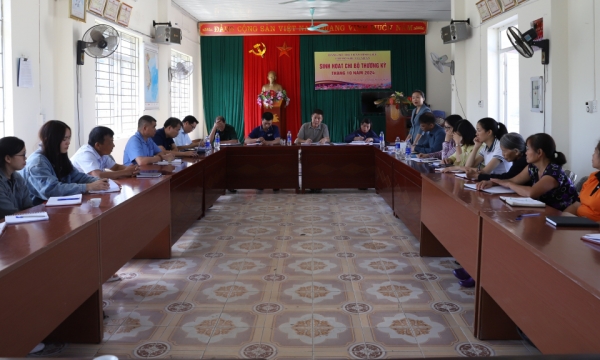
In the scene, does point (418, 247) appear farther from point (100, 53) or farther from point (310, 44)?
point (310, 44)

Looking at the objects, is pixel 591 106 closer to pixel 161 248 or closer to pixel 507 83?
pixel 507 83

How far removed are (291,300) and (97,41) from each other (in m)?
4.02

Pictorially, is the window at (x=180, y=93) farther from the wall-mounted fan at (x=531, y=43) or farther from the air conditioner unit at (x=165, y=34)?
the wall-mounted fan at (x=531, y=43)

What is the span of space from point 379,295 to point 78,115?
430cm

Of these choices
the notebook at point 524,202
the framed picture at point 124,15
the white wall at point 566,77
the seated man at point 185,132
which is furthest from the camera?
the framed picture at point 124,15

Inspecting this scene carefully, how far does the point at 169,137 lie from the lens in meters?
6.23

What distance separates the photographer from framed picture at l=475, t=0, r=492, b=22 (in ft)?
24.8

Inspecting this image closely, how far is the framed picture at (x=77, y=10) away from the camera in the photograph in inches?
227

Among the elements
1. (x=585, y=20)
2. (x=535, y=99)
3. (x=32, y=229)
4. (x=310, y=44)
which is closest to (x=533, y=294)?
(x=32, y=229)

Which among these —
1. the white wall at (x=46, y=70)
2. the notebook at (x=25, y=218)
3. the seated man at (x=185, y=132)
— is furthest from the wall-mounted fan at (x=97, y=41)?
the notebook at (x=25, y=218)

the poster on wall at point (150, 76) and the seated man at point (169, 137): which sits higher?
the poster on wall at point (150, 76)

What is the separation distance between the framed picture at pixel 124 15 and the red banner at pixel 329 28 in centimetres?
438

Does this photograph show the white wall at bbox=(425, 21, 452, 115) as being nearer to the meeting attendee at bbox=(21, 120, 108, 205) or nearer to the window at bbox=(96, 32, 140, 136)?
the window at bbox=(96, 32, 140, 136)

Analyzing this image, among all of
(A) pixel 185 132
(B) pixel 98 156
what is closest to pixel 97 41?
(A) pixel 185 132
